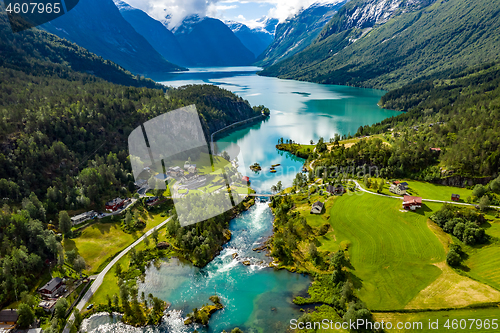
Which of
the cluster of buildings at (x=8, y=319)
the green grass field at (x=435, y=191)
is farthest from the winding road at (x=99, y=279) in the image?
the green grass field at (x=435, y=191)

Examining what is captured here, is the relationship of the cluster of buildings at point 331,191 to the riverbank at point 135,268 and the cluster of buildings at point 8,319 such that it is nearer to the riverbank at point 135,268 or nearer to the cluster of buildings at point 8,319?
the riverbank at point 135,268

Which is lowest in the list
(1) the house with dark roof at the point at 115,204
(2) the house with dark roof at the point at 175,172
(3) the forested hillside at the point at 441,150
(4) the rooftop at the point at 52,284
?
(4) the rooftop at the point at 52,284

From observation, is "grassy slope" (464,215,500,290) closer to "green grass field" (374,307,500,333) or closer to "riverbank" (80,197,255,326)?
"green grass field" (374,307,500,333)

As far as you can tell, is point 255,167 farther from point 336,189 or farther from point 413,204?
point 413,204

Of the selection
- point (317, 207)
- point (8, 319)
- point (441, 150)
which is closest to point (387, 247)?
point (317, 207)

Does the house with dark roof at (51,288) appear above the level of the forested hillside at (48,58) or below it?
below

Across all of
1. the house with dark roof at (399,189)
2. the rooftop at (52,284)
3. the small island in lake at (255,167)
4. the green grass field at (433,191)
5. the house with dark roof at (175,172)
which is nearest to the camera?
the rooftop at (52,284)

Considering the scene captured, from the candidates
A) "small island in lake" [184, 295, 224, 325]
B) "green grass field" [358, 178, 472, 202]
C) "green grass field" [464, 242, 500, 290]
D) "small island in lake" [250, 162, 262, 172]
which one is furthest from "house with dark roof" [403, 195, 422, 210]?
"small island in lake" [250, 162, 262, 172]
